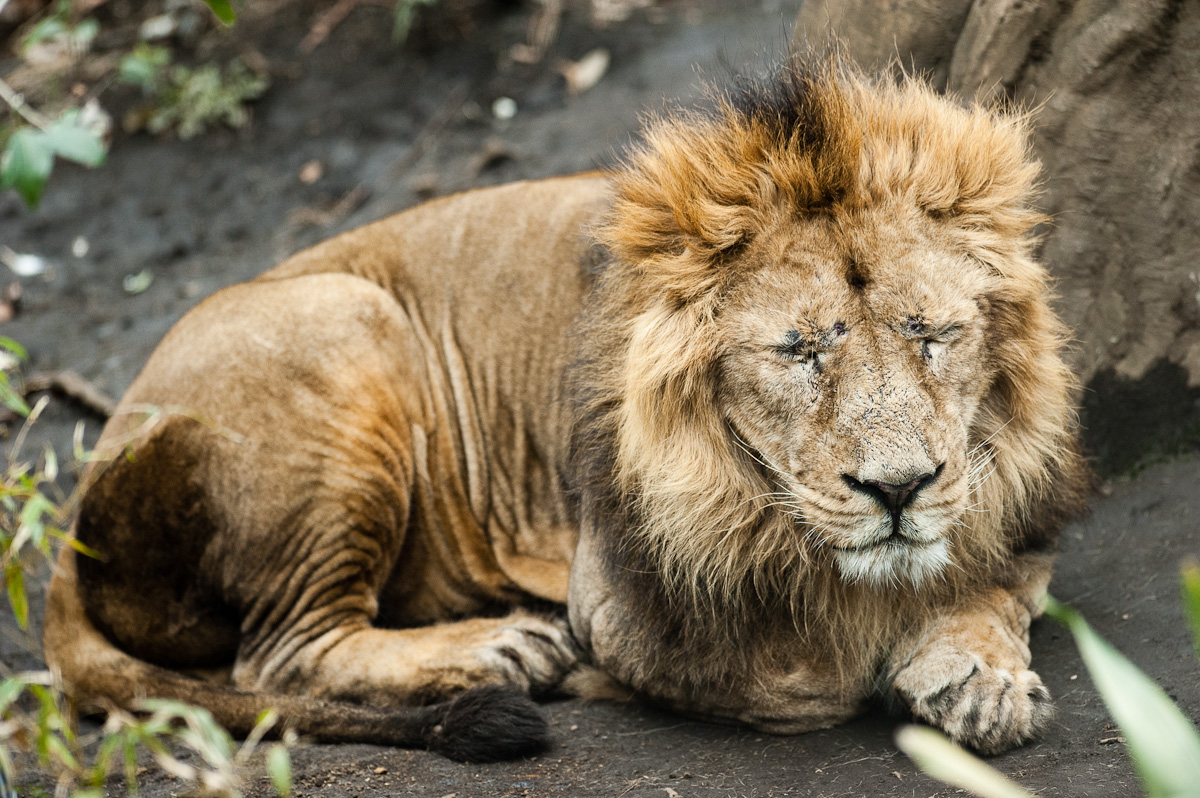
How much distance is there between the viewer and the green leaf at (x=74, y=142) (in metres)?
2.46

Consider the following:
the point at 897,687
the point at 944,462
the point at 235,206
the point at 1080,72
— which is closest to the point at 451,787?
the point at 897,687

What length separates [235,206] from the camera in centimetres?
681

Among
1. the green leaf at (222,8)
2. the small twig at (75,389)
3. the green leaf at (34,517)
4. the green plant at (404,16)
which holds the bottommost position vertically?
→ the small twig at (75,389)

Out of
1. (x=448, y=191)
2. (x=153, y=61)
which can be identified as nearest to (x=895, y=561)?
(x=448, y=191)

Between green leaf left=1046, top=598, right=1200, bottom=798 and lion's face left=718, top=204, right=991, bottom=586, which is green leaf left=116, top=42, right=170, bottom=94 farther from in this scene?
green leaf left=1046, top=598, right=1200, bottom=798

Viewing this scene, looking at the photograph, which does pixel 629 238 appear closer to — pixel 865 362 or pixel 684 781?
pixel 865 362

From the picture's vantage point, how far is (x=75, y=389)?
515 centimetres

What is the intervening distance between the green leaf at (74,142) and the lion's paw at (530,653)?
172cm

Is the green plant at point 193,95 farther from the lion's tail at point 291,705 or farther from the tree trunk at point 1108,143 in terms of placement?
the tree trunk at point 1108,143

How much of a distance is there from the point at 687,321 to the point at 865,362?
443mm

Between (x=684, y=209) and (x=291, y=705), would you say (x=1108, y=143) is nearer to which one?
(x=684, y=209)

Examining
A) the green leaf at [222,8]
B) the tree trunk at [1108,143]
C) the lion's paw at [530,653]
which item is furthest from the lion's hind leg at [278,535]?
the tree trunk at [1108,143]

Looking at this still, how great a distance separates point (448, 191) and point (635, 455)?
378 centimetres

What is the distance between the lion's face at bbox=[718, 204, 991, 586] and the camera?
2357 millimetres
